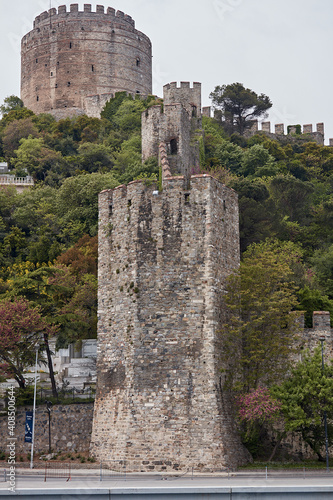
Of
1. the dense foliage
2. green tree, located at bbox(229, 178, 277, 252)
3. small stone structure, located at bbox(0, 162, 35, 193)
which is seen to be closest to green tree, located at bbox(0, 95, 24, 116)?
the dense foliage

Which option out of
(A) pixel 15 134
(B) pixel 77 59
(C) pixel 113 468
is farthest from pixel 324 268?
(B) pixel 77 59

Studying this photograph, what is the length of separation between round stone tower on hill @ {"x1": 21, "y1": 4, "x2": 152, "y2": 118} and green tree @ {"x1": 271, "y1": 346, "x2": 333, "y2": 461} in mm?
48921

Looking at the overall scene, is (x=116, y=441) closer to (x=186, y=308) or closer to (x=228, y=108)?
(x=186, y=308)

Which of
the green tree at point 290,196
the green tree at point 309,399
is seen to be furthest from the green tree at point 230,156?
the green tree at point 309,399

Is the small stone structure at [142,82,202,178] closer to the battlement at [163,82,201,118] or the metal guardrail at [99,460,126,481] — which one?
the battlement at [163,82,201,118]

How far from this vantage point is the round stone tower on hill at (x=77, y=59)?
7081cm

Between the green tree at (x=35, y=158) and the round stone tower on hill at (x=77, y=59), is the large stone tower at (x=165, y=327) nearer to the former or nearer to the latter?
the green tree at (x=35, y=158)

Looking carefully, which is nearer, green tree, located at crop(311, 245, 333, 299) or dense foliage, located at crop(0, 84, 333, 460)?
dense foliage, located at crop(0, 84, 333, 460)

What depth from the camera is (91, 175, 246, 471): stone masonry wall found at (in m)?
23.4

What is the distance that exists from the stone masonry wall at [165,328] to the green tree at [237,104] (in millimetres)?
44715

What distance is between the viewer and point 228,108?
70.5 m

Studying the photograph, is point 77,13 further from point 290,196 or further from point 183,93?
point 290,196

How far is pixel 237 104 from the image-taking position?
70.4 m

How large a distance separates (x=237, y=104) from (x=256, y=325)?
47337 mm
